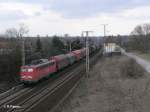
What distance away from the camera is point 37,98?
28906mm

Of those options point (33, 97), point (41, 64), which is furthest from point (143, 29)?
point (33, 97)

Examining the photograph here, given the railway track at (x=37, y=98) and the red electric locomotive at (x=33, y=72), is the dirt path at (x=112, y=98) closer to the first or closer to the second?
the railway track at (x=37, y=98)

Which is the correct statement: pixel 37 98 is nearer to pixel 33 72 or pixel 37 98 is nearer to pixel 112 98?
pixel 33 72

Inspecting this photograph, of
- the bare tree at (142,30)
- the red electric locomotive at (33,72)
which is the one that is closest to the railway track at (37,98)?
the red electric locomotive at (33,72)

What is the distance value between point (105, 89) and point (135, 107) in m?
9.74

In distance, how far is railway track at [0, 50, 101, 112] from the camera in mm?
24616

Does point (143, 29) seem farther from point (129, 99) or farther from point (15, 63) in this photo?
point (129, 99)

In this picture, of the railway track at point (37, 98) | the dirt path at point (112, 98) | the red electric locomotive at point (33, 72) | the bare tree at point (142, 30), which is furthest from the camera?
the bare tree at point (142, 30)

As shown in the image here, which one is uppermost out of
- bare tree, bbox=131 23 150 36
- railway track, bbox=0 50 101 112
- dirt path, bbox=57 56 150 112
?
bare tree, bbox=131 23 150 36

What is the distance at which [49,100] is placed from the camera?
27.9 metres

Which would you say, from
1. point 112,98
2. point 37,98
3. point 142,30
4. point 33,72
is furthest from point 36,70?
point 142,30

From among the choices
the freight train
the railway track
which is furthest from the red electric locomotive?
the railway track

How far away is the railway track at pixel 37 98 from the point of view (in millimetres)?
24616

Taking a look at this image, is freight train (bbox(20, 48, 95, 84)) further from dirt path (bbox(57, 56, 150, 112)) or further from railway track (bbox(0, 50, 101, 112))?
dirt path (bbox(57, 56, 150, 112))
